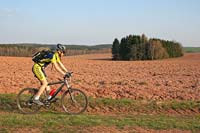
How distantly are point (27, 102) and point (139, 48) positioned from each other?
80.8 metres

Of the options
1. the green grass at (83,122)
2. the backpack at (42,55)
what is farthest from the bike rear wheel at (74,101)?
the backpack at (42,55)

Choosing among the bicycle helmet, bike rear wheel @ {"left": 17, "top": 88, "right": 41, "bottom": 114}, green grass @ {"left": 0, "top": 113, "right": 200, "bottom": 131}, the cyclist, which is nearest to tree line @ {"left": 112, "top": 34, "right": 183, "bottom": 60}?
bike rear wheel @ {"left": 17, "top": 88, "right": 41, "bottom": 114}

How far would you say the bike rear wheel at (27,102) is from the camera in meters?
11.0

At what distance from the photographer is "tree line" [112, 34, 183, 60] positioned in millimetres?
90000

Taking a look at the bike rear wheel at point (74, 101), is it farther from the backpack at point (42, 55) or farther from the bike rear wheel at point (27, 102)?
the backpack at point (42, 55)

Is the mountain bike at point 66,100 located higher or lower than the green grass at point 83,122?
higher

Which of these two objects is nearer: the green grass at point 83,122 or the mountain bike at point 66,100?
the green grass at point 83,122

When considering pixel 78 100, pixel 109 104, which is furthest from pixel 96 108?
pixel 78 100

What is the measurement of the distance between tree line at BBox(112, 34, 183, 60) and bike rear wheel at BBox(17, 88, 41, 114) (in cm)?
7797

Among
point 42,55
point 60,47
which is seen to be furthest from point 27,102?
point 60,47

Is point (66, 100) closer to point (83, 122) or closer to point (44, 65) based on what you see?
point (44, 65)

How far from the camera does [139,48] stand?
90.7 m

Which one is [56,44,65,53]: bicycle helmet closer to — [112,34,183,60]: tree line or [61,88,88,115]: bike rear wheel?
[61,88,88,115]: bike rear wheel

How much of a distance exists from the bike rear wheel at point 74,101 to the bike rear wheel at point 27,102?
2.74ft
